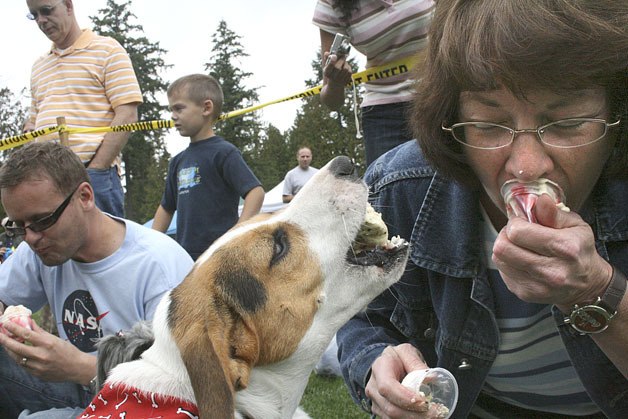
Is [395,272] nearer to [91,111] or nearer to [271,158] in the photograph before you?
[91,111]

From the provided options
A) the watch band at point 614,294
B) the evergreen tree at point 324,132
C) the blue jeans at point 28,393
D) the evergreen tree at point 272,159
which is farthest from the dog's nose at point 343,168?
the evergreen tree at point 272,159

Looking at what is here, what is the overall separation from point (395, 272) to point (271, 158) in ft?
141

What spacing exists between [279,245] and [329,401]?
247 centimetres

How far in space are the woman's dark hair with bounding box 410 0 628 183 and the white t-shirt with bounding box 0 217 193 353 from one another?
192cm

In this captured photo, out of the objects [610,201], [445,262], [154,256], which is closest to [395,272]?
[445,262]

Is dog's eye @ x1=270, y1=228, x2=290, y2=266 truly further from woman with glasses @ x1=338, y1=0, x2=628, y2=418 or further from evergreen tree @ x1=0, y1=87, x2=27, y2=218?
evergreen tree @ x1=0, y1=87, x2=27, y2=218

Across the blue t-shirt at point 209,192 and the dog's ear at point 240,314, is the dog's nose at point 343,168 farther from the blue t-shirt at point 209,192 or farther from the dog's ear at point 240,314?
the blue t-shirt at point 209,192

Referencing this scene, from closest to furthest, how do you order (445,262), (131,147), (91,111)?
(445,262) < (91,111) < (131,147)

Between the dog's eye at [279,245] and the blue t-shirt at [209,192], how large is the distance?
2.80 m

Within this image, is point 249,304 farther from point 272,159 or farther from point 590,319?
point 272,159

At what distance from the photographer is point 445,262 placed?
2264 mm

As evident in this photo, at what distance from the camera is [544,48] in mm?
1658

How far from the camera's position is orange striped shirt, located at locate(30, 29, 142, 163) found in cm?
516

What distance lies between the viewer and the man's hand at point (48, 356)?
2.91 meters
